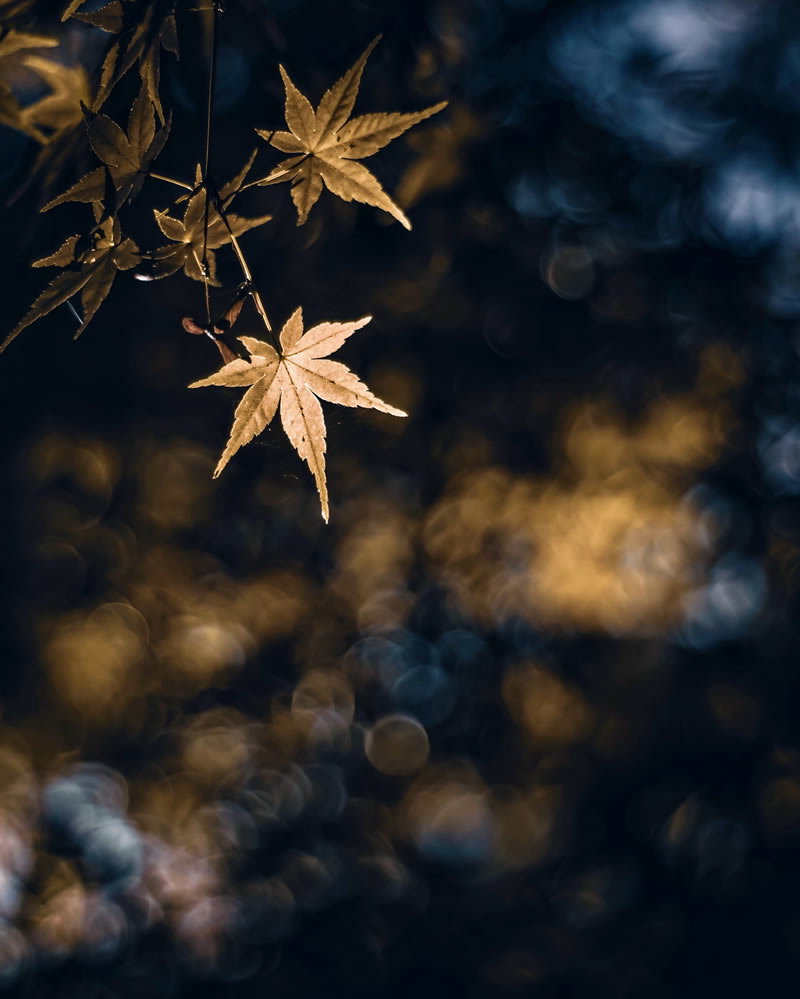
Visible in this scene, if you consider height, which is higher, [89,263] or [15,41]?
[15,41]

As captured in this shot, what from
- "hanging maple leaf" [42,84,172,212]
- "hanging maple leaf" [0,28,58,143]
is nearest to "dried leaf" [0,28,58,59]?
"hanging maple leaf" [0,28,58,143]

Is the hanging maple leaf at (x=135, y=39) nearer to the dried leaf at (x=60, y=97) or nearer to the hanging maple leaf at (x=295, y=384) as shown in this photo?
the hanging maple leaf at (x=295, y=384)

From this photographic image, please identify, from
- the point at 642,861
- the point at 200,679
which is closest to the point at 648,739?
the point at 642,861

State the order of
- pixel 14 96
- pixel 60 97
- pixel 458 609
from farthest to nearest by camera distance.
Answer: pixel 458 609 < pixel 60 97 < pixel 14 96

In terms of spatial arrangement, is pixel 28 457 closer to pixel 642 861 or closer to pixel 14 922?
pixel 14 922

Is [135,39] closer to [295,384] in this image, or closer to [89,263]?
[89,263]

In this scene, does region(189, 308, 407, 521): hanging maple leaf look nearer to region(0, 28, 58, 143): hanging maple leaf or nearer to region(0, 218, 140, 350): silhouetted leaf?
region(0, 218, 140, 350): silhouetted leaf

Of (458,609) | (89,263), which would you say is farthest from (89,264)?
(458,609)
